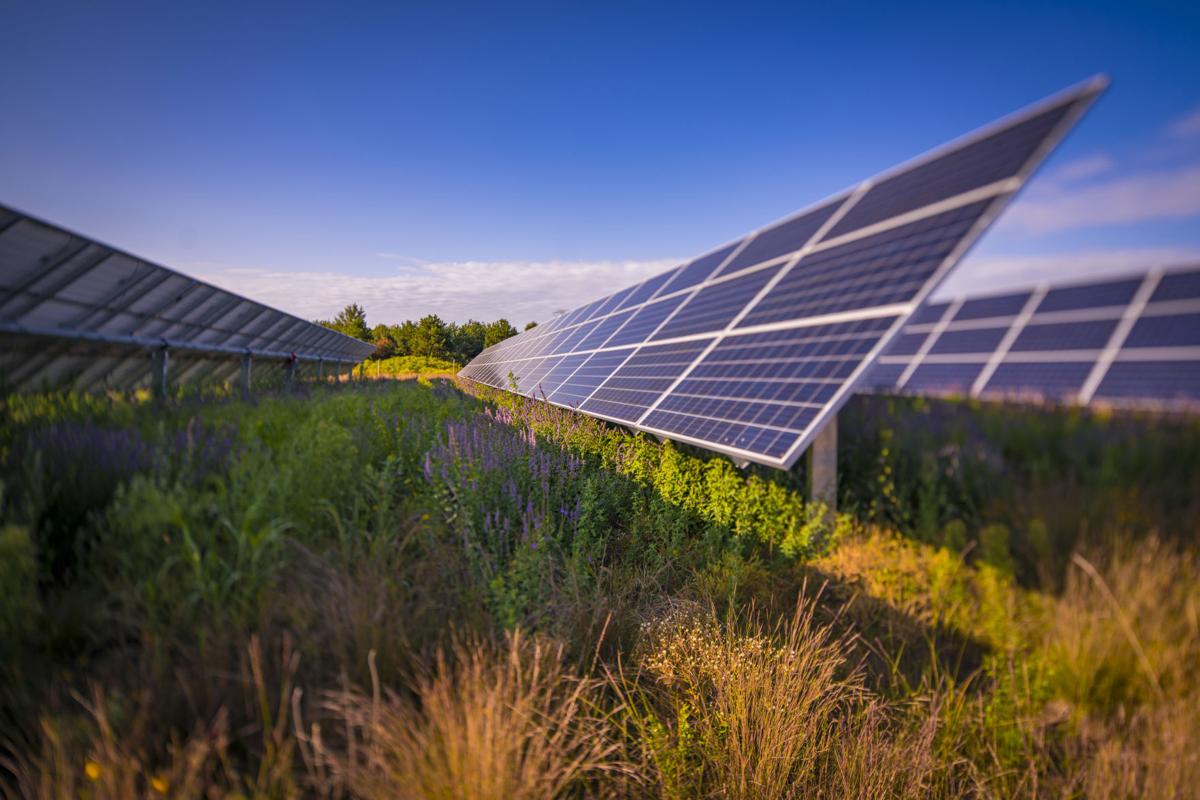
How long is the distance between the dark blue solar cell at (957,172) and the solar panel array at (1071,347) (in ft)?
4.69

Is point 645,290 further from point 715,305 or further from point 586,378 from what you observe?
point 715,305

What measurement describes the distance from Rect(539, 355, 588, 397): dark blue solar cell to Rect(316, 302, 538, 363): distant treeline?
164 feet

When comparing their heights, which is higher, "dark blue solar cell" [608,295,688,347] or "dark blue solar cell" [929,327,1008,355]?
"dark blue solar cell" [608,295,688,347]

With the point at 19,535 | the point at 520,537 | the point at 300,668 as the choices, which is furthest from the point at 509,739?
the point at 19,535

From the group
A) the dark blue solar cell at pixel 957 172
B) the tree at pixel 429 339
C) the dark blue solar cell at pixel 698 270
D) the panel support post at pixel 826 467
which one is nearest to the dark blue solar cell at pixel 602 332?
the dark blue solar cell at pixel 698 270

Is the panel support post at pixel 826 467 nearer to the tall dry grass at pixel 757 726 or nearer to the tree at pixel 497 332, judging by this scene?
the tall dry grass at pixel 757 726

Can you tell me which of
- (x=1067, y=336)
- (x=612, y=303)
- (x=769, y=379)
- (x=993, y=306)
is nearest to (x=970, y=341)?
(x=1067, y=336)

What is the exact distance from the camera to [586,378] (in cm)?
1044

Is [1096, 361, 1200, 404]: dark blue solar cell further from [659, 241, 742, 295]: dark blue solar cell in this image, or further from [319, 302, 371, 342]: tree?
[319, 302, 371, 342]: tree

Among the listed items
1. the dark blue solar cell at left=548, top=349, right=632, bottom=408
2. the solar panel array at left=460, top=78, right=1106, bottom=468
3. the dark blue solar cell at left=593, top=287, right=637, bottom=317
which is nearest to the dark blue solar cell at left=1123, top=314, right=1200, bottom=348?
the solar panel array at left=460, top=78, right=1106, bottom=468

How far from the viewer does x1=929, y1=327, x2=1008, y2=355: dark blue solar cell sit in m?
5.85

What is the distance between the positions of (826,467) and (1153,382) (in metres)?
2.16

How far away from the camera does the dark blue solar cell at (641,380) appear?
6922 mm

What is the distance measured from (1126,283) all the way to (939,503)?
347 cm
